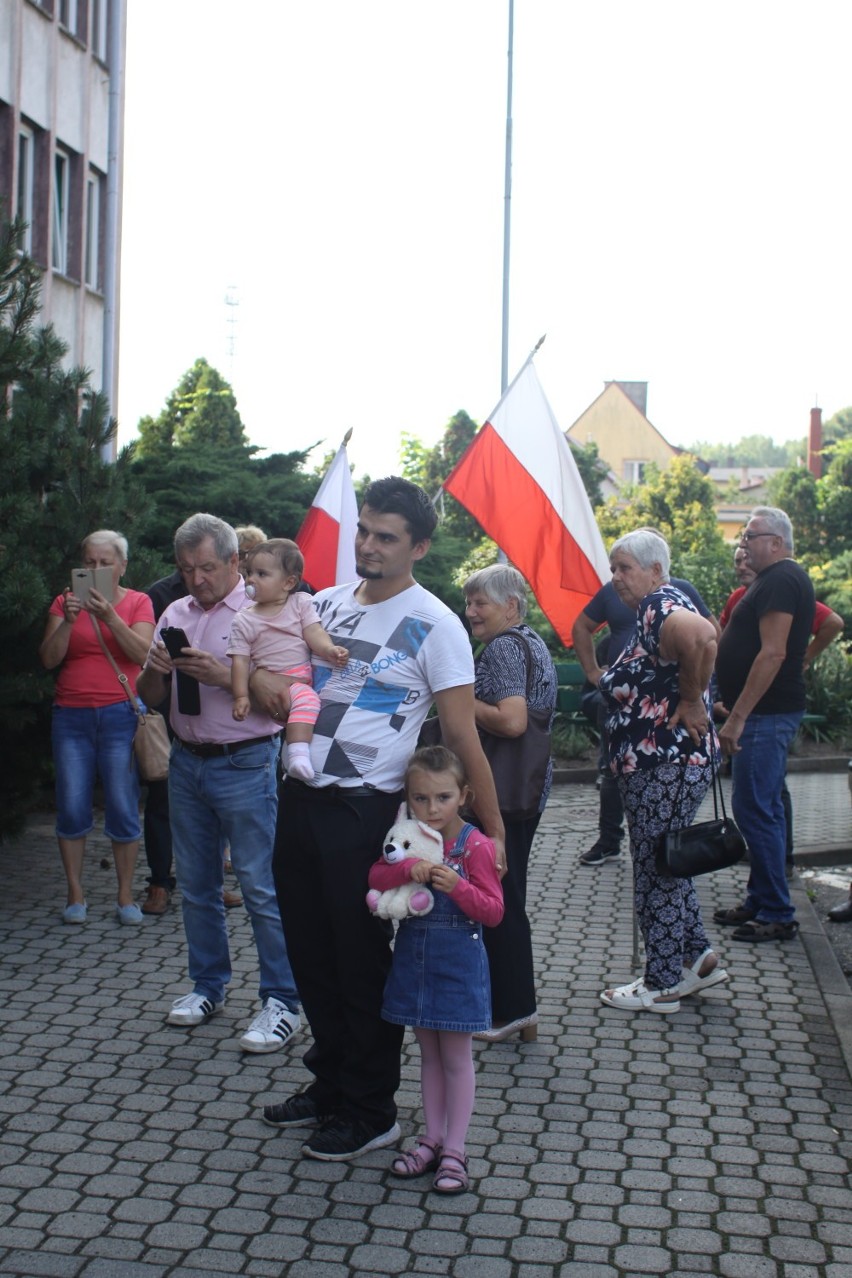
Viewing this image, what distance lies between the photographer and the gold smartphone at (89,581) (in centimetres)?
696

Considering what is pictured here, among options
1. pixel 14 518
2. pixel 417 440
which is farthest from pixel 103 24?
pixel 417 440

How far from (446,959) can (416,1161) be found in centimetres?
62

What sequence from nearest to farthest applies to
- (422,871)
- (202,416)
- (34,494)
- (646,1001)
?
(422,871), (646,1001), (34,494), (202,416)

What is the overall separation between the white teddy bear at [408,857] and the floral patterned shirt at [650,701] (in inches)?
77.9

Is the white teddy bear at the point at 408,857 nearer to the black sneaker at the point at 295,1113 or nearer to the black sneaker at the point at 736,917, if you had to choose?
the black sneaker at the point at 295,1113

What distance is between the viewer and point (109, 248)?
21047 millimetres

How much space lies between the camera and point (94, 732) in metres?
7.54

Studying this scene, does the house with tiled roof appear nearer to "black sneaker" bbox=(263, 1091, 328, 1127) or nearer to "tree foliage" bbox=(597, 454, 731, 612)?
"tree foliage" bbox=(597, 454, 731, 612)

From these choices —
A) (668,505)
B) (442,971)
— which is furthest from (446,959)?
(668,505)

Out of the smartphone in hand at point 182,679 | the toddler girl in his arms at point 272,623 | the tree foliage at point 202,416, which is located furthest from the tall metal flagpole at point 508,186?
the toddler girl in his arms at point 272,623

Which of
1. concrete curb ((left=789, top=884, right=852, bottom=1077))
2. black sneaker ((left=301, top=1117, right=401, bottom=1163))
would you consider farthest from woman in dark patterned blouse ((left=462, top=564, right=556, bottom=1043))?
concrete curb ((left=789, top=884, right=852, bottom=1077))

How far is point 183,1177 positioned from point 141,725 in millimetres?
2950

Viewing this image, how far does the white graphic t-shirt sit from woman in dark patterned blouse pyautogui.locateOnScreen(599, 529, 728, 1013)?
5.68 feet

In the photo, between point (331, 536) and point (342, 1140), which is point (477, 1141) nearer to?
point (342, 1140)
